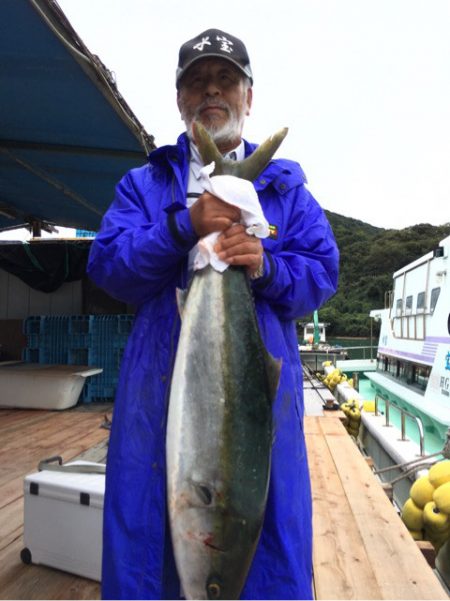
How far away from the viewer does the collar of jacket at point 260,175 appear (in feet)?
5.73

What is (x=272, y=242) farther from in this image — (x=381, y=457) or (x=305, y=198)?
(x=381, y=457)

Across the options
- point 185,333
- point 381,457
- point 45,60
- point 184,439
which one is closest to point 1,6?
point 45,60

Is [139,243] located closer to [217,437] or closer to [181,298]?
[181,298]

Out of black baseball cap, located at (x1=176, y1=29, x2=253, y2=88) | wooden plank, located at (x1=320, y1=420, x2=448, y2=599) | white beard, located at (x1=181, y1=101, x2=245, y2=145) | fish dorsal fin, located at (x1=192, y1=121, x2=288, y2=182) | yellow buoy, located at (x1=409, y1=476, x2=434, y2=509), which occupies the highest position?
black baseball cap, located at (x1=176, y1=29, x2=253, y2=88)

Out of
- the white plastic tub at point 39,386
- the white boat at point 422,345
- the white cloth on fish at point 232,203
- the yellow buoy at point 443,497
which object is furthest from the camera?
the white boat at point 422,345

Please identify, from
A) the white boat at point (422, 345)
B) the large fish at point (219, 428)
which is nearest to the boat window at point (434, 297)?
the white boat at point (422, 345)

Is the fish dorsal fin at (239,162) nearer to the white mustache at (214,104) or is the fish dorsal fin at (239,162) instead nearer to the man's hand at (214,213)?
the man's hand at (214,213)

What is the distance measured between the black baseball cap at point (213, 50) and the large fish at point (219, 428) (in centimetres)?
41

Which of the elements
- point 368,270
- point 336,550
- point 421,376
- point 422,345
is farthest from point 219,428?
point 368,270

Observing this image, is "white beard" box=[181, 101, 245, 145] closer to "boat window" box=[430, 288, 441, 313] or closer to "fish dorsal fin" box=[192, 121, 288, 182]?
"fish dorsal fin" box=[192, 121, 288, 182]

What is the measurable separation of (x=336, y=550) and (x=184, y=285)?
223 cm

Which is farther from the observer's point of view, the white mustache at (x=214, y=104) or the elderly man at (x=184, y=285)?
the white mustache at (x=214, y=104)

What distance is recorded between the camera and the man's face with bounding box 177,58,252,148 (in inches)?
70.2

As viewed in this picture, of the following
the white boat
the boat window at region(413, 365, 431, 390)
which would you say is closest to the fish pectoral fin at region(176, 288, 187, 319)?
the white boat
